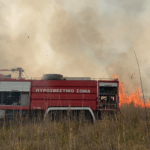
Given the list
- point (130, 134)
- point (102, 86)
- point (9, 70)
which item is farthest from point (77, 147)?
point (9, 70)

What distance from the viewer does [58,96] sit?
9305mm

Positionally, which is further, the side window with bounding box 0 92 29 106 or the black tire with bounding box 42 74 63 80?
the black tire with bounding box 42 74 63 80

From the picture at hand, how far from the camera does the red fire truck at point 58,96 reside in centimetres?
920

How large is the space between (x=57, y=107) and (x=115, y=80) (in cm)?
403

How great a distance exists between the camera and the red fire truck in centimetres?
920

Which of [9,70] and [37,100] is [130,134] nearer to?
[37,100]

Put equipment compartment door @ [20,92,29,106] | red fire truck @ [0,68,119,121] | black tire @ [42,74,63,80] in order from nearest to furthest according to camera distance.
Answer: red fire truck @ [0,68,119,121] → equipment compartment door @ [20,92,29,106] → black tire @ [42,74,63,80]

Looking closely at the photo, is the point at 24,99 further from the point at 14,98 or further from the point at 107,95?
the point at 107,95

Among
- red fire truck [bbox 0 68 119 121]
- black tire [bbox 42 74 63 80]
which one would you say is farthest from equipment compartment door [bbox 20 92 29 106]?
black tire [bbox 42 74 63 80]

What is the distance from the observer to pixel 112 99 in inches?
382

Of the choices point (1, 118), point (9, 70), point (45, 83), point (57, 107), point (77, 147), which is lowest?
point (77, 147)

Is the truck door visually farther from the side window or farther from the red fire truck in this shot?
the side window

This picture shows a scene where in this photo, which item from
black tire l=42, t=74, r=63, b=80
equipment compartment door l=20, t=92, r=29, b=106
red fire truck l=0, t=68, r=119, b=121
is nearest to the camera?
red fire truck l=0, t=68, r=119, b=121

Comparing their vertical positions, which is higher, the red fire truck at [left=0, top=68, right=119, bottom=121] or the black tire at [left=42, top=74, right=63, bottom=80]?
the black tire at [left=42, top=74, right=63, bottom=80]
